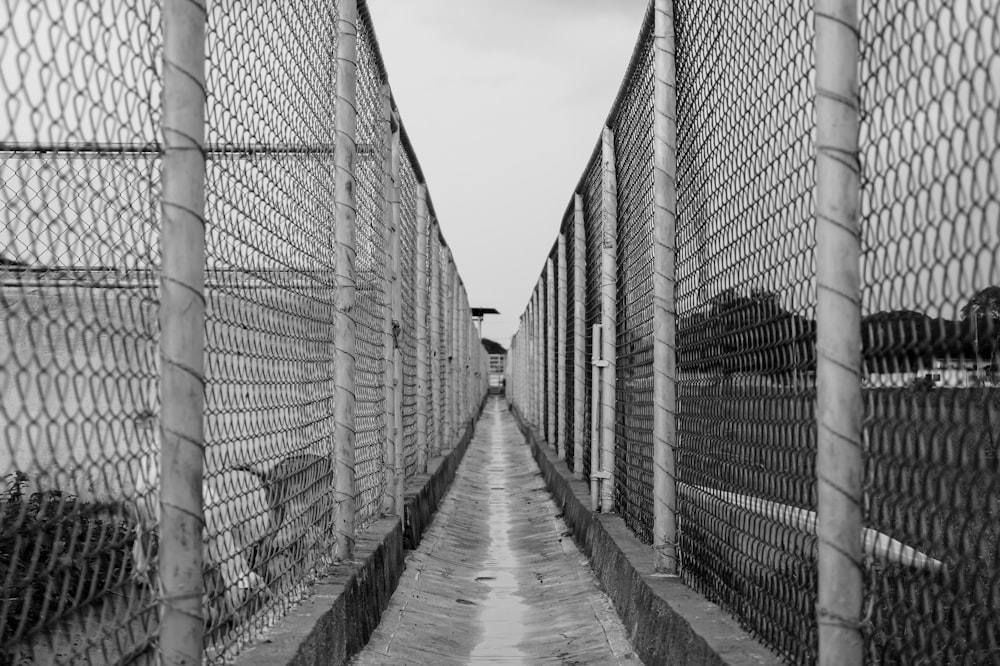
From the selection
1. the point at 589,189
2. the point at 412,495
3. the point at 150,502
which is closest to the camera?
the point at 150,502

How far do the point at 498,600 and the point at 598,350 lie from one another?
168cm

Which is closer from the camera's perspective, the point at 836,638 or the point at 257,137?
the point at 836,638

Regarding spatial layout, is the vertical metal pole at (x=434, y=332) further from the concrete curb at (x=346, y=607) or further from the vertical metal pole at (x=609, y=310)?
the vertical metal pole at (x=609, y=310)

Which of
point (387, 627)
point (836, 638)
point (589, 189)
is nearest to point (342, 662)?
point (387, 627)

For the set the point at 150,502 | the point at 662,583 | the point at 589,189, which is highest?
the point at 589,189

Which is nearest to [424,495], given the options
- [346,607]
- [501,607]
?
[501,607]

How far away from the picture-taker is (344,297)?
4.82 metres

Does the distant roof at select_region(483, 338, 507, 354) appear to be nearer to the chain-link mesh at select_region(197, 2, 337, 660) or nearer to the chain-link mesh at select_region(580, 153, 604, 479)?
the chain-link mesh at select_region(580, 153, 604, 479)

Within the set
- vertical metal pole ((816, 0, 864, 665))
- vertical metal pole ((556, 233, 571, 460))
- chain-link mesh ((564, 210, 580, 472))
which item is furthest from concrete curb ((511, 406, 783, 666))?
vertical metal pole ((556, 233, 571, 460))

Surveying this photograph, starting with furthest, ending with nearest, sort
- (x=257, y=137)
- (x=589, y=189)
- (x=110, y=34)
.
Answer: (x=589, y=189)
(x=257, y=137)
(x=110, y=34)

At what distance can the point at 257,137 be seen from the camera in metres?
3.52

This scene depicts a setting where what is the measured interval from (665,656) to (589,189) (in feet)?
18.1

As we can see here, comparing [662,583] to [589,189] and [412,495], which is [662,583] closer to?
[412,495]

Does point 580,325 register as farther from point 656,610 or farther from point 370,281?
point 656,610
